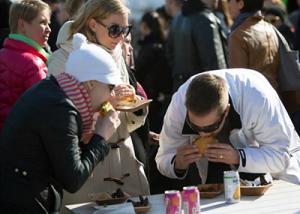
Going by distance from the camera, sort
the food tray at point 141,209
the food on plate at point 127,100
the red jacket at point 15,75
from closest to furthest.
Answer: the food tray at point 141,209
the food on plate at point 127,100
the red jacket at point 15,75

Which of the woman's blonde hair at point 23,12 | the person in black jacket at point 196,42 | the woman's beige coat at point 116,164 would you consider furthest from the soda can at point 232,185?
the person in black jacket at point 196,42

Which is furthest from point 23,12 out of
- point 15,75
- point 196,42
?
point 196,42

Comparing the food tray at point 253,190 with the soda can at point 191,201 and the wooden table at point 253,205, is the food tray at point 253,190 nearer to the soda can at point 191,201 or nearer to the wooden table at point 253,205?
the wooden table at point 253,205

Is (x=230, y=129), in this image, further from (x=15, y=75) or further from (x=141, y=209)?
(x=15, y=75)

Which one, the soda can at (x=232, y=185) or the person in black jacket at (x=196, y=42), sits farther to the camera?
the person in black jacket at (x=196, y=42)

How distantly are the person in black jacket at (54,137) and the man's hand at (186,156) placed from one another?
25.0 inches

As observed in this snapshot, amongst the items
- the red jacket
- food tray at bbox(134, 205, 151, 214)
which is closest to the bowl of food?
food tray at bbox(134, 205, 151, 214)

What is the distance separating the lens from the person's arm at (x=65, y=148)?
313 centimetres

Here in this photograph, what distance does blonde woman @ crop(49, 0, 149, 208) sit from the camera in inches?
157

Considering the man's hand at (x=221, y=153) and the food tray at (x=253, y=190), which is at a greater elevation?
the man's hand at (x=221, y=153)

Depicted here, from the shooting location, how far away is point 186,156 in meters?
3.89

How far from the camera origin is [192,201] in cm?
334

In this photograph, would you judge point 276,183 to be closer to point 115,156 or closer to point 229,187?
point 229,187

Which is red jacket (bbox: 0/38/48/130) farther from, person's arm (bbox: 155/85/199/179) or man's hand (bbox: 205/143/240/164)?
man's hand (bbox: 205/143/240/164)
